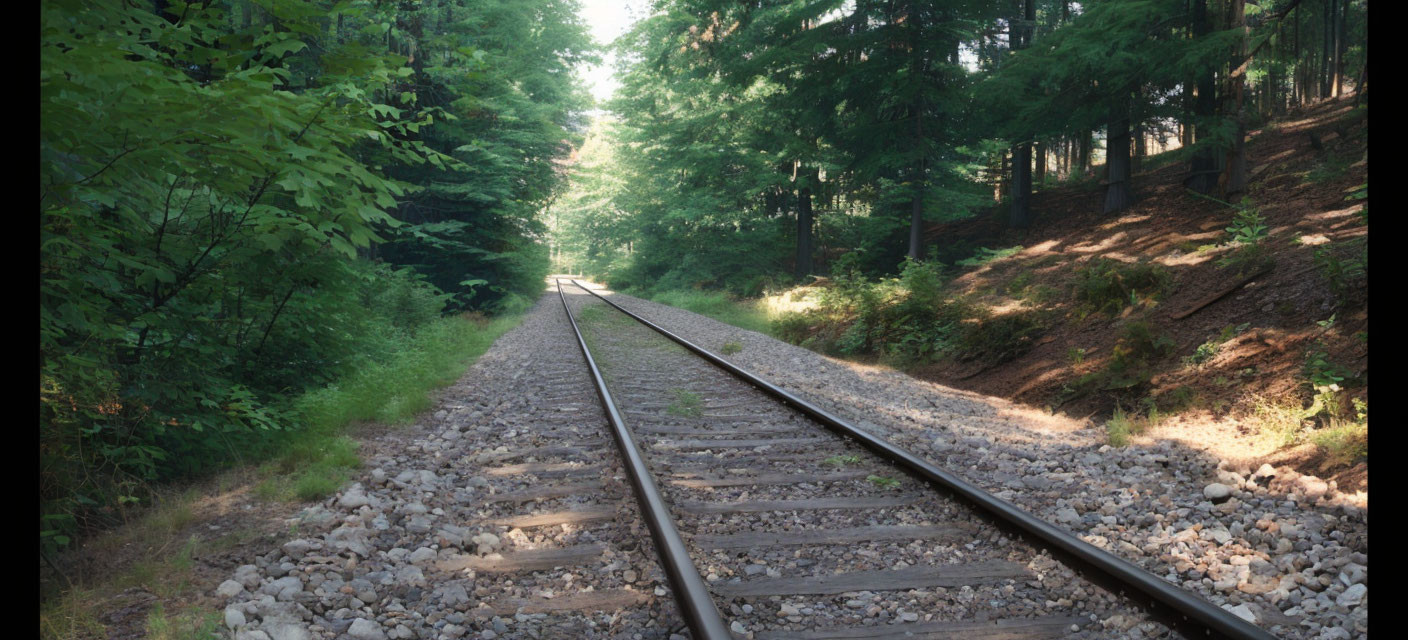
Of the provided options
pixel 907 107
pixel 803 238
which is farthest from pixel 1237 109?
pixel 803 238

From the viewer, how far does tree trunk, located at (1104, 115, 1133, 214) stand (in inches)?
577

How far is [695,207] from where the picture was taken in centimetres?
2338

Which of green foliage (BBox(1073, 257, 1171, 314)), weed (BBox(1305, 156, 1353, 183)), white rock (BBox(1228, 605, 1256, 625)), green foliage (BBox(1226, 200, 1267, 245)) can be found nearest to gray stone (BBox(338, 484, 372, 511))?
white rock (BBox(1228, 605, 1256, 625))

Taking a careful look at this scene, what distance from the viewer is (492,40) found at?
55.4 ft

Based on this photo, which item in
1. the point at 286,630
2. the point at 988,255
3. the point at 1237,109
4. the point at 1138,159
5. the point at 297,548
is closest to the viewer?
the point at 286,630

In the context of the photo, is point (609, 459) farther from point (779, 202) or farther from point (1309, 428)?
point (779, 202)

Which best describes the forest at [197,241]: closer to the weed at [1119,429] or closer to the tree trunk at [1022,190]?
the weed at [1119,429]

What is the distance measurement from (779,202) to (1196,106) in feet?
42.9

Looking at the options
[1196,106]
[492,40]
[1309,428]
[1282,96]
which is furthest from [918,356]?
[1282,96]

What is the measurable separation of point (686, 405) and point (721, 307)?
14.8 meters

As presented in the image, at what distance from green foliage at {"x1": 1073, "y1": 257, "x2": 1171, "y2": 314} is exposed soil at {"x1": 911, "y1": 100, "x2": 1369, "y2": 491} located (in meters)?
0.16

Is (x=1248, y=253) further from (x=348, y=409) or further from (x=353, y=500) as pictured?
(x=348, y=409)
